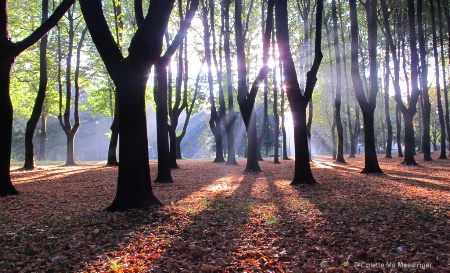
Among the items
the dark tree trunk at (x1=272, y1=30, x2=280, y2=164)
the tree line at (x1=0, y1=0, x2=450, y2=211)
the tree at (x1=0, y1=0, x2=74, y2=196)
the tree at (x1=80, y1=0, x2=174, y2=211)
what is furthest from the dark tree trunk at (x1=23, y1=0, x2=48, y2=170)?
the dark tree trunk at (x1=272, y1=30, x2=280, y2=164)

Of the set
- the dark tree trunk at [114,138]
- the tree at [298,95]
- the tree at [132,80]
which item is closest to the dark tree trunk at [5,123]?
the tree at [132,80]

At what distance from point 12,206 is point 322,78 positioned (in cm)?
3148

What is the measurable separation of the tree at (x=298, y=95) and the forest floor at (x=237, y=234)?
1.95 meters

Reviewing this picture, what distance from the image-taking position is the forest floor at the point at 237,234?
4.18 metres

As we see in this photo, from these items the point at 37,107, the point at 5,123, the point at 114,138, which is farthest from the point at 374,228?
the point at 114,138

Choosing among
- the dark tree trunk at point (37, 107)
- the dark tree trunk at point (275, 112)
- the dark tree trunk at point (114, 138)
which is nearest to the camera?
the dark tree trunk at point (37, 107)

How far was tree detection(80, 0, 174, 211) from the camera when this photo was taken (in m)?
6.80

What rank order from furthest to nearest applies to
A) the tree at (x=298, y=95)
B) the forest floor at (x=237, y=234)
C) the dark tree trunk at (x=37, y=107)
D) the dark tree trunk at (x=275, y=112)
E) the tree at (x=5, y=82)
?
the dark tree trunk at (x=275, y=112) < the dark tree trunk at (x=37, y=107) < the tree at (x=298, y=95) < the tree at (x=5, y=82) < the forest floor at (x=237, y=234)

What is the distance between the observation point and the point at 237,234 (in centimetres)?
547

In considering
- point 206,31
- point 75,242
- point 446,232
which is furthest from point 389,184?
point 206,31

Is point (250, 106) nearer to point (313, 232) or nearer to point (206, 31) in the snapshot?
point (206, 31)

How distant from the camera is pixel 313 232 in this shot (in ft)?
17.7

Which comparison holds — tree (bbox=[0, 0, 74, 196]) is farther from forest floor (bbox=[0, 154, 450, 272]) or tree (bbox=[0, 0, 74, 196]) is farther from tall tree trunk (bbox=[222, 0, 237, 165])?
tall tree trunk (bbox=[222, 0, 237, 165])

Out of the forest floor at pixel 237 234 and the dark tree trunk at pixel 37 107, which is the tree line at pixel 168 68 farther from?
the forest floor at pixel 237 234
